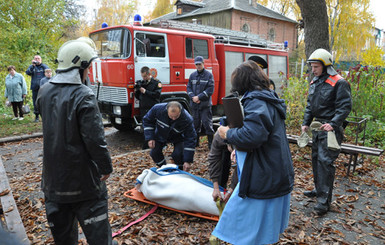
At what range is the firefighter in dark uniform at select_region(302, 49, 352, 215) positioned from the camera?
3.43 meters

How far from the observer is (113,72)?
6664mm

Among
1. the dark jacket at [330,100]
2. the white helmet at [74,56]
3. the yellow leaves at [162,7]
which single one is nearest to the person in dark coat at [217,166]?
the dark jacket at [330,100]

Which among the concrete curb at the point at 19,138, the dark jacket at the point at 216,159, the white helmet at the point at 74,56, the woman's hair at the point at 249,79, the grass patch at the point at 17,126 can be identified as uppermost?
the white helmet at the point at 74,56

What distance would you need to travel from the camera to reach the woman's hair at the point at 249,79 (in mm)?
2044

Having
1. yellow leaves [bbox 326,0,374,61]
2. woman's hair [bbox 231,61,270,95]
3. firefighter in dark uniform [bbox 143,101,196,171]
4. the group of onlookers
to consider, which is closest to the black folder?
woman's hair [bbox 231,61,270,95]

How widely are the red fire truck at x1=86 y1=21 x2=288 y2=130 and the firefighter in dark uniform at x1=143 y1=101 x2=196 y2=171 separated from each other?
251 centimetres

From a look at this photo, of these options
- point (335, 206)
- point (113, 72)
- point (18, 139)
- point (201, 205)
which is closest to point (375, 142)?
point (335, 206)

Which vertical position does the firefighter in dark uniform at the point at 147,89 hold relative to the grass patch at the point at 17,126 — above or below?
above

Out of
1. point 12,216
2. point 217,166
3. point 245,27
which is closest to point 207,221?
point 217,166

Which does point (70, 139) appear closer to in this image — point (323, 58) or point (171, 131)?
point (171, 131)

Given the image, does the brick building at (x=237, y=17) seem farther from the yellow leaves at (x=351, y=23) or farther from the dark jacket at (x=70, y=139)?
the dark jacket at (x=70, y=139)

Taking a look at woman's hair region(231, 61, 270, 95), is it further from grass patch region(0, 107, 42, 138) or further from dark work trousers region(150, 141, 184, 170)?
grass patch region(0, 107, 42, 138)

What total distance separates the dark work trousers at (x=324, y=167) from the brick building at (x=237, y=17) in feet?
92.1

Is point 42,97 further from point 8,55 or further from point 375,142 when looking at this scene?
point 8,55
